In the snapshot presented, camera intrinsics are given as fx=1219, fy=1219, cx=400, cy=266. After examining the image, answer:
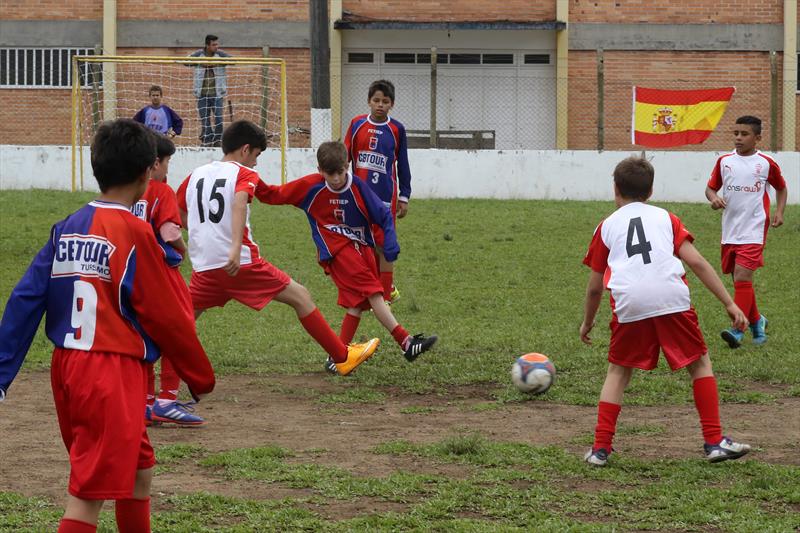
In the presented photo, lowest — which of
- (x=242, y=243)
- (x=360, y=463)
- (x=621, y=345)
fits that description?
(x=360, y=463)

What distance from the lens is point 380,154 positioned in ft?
34.7

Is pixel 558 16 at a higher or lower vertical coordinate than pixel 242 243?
higher

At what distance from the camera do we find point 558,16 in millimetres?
27812

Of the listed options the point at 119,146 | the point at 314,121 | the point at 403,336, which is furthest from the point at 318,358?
the point at 314,121

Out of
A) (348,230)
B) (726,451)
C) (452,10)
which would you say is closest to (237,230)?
(348,230)

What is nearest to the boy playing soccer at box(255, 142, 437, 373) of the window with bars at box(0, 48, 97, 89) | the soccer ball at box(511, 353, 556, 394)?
the soccer ball at box(511, 353, 556, 394)

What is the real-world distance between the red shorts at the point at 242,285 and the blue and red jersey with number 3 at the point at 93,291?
3543 mm

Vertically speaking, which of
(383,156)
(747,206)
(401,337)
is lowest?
(401,337)

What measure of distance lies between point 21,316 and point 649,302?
3212mm

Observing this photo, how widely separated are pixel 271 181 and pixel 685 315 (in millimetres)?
13657

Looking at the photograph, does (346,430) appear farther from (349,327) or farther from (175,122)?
(175,122)

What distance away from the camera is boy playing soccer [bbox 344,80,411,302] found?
10445 millimetres

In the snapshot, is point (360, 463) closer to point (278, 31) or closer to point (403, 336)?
point (403, 336)

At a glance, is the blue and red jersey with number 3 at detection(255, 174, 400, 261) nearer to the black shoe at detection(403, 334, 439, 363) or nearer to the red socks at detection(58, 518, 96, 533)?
the black shoe at detection(403, 334, 439, 363)
